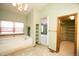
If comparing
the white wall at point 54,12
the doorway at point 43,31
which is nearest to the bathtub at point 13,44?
the doorway at point 43,31

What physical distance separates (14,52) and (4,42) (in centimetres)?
27

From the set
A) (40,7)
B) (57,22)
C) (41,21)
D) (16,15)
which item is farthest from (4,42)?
(57,22)

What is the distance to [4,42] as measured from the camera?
1.91m

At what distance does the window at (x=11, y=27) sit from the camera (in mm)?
1936

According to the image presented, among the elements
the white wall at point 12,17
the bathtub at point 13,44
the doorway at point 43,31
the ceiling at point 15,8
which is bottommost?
the bathtub at point 13,44

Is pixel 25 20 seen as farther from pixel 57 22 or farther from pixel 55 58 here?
pixel 55 58

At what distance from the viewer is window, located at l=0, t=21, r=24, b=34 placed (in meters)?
1.94

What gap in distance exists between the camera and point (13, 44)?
1.97m

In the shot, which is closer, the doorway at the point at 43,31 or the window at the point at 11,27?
the window at the point at 11,27

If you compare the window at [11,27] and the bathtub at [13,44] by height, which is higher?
the window at [11,27]

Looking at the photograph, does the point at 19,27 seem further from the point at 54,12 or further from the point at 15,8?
the point at 54,12

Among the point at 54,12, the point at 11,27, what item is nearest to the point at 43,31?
the point at 54,12

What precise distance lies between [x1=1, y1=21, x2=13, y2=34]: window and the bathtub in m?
0.14

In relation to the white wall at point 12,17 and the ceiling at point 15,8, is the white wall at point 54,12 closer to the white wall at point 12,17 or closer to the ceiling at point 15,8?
the ceiling at point 15,8
